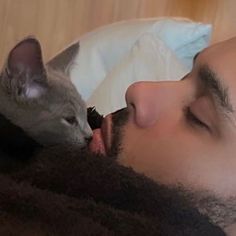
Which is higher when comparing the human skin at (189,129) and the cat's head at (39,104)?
the human skin at (189,129)

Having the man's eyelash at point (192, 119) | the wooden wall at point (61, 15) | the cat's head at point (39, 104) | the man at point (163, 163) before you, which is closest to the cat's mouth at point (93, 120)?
the cat's head at point (39, 104)

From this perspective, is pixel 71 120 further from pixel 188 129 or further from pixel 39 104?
pixel 188 129

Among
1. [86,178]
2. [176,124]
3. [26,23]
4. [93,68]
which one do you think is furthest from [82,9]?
[86,178]

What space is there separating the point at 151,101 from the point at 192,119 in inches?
2.8

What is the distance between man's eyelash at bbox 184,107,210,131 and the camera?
0.93m

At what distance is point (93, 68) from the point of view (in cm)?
157

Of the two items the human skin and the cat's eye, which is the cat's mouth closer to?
the cat's eye

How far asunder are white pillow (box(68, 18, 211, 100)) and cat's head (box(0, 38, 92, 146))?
1.23ft

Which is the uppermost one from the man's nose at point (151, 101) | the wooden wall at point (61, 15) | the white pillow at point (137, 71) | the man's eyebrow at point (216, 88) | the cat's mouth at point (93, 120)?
the man's eyebrow at point (216, 88)

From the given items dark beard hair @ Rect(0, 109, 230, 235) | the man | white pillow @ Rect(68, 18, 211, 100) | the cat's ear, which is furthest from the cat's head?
white pillow @ Rect(68, 18, 211, 100)

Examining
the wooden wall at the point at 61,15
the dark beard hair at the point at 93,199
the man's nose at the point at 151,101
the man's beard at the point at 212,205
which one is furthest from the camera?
the wooden wall at the point at 61,15

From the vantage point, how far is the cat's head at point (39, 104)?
1.11 m

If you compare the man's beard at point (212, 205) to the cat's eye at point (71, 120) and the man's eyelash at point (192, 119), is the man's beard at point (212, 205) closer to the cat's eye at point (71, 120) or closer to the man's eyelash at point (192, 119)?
the man's eyelash at point (192, 119)

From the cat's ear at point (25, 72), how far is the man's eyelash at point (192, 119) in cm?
26
